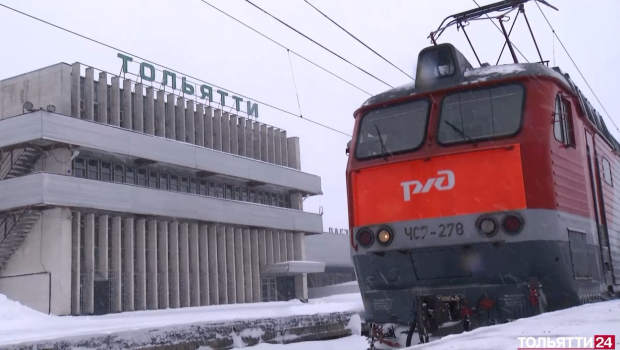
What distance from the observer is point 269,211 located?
4319 cm

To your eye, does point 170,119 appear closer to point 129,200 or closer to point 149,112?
point 149,112

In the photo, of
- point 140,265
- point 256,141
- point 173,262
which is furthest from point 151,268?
point 256,141

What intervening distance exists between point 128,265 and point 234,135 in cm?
1233

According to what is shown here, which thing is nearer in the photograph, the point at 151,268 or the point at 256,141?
the point at 151,268

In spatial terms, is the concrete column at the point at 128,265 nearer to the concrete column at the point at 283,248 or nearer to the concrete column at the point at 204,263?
the concrete column at the point at 204,263

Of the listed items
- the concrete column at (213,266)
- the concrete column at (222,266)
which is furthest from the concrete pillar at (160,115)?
the concrete column at (222,266)

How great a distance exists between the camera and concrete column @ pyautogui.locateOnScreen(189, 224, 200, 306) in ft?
122

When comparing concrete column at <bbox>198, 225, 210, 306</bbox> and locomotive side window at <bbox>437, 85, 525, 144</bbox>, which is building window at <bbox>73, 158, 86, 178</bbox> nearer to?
concrete column at <bbox>198, 225, 210, 306</bbox>

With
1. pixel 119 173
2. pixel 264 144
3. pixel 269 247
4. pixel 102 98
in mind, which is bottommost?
pixel 269 247

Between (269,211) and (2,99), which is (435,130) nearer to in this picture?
(2,99)

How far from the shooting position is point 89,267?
3123cm

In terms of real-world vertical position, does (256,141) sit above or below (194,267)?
above

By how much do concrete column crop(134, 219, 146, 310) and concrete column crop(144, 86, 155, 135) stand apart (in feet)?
17.1

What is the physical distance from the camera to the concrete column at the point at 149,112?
36.1 metres
